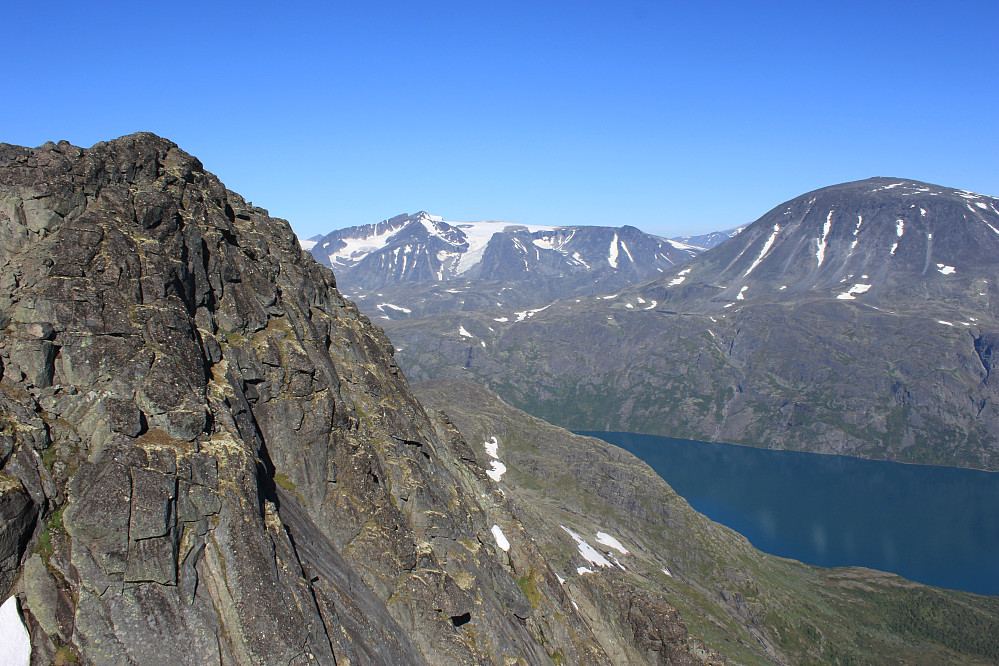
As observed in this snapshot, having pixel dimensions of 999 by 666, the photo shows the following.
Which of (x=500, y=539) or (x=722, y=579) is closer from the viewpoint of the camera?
(x=500, y=539)

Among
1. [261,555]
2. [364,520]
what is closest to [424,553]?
[364,520]

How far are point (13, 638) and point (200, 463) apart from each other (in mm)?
8276

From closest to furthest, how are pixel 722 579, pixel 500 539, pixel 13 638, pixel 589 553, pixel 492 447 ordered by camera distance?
pixel 13 638, pixel 500 539, pixel 589 553, pixel 722 579, pixel 492 447

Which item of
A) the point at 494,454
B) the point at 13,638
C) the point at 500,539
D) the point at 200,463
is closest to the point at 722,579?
the point at 494,454

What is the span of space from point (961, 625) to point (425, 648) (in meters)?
163

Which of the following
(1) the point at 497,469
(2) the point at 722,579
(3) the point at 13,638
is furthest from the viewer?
(1) the point at 497,469

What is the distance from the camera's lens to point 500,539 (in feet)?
170

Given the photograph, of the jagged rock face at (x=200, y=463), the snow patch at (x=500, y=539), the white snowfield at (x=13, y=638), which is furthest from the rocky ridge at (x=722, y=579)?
the white snowfield at (x=13, y=638)

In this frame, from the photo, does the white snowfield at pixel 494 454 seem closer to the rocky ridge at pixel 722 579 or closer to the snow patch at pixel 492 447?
the snow patch at pixel 492 447

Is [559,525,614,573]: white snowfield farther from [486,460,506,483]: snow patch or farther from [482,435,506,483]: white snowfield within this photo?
[482,435,506,483]: white snowfield

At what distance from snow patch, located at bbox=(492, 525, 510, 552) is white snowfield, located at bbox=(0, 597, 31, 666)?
34.0 m

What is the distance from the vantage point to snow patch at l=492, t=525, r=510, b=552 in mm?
51031

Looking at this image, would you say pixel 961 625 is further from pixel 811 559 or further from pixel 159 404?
pixel 159 404

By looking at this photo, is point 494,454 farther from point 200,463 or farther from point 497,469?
point 200,463
